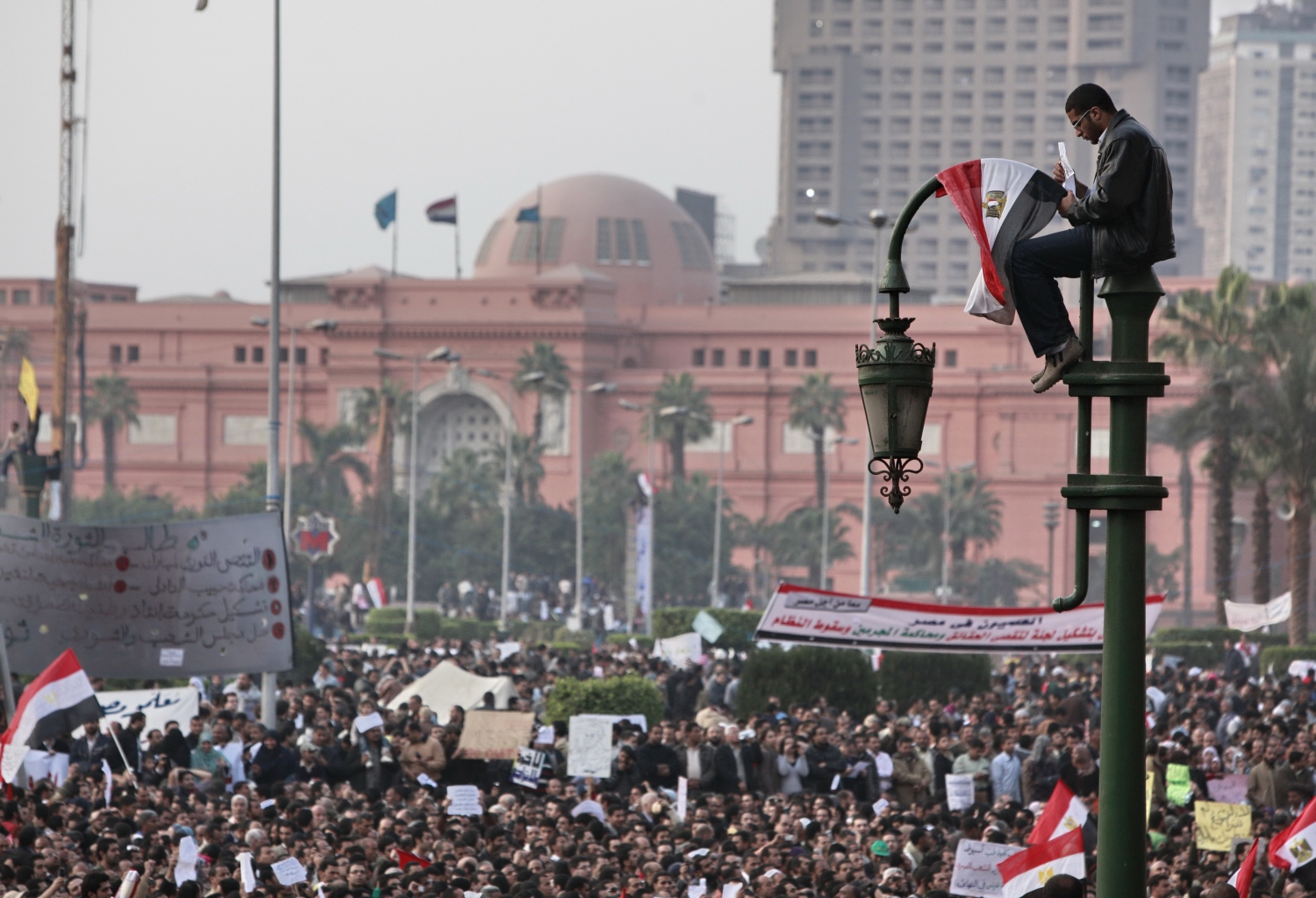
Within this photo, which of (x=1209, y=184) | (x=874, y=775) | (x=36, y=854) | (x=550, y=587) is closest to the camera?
(x=36, y=854)

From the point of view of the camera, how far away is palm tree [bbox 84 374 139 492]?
6662 cm

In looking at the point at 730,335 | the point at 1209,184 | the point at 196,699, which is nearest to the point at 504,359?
the point at 730,335

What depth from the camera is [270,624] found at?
16297 mm

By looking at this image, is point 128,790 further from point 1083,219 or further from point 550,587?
point 550,587

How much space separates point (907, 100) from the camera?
122m

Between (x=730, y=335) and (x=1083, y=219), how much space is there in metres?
65.6

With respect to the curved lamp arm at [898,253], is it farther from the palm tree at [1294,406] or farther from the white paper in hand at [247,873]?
the palm tree at [1294,406]

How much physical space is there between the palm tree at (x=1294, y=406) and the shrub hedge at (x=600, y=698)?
54.5 feet

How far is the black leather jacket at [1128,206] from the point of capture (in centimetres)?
552

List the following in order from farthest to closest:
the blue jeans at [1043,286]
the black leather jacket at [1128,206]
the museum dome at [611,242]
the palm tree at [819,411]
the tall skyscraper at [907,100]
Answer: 1. the tall skyscraper at [907,100]
2. the museum dome at [611,242]
3. the palm tree at [819,411]
4. the blue jeans at [1043,286]
5. the black leather jacket at [1128,206]

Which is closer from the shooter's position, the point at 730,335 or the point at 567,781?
the point at 567,781

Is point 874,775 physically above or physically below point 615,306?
below

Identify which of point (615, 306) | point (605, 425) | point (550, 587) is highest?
point (615, 306)

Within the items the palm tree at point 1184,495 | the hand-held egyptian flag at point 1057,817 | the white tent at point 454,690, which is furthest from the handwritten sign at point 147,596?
the palm tree at point 1184,495
